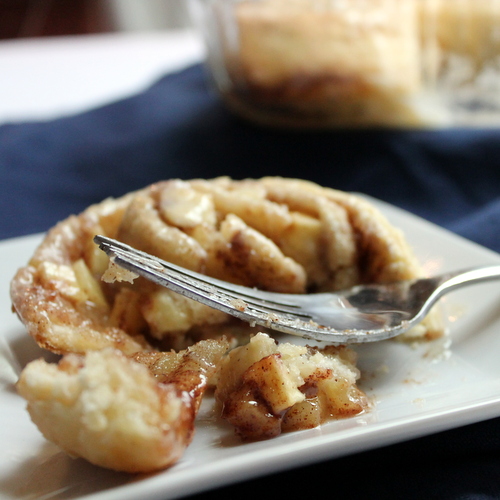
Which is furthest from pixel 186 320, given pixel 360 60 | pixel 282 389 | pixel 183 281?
pixel 360 60

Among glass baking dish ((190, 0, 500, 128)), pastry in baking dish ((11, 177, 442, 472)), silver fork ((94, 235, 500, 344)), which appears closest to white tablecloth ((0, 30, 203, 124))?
glass baking dish ((190, 0, 500, 128))

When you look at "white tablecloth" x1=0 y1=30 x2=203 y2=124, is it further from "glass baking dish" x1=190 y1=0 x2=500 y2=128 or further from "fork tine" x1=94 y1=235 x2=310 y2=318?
"fork tine" x1=94 y1=235 x2=310 y2=318

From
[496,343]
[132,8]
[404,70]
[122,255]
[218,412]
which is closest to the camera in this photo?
[122,255]

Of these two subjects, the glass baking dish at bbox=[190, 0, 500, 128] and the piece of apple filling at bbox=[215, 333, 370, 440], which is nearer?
the piece of apple filling at bbox=[215, 333, 370, 440]

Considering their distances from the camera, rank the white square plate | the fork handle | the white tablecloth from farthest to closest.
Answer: the white tablecloth < the fork handle < the white square plate

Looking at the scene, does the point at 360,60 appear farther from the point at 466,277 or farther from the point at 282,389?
the point at 282,389

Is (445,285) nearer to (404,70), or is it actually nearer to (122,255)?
(122,255)

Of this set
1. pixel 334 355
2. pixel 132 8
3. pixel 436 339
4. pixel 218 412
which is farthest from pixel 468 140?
pixel 132 8
